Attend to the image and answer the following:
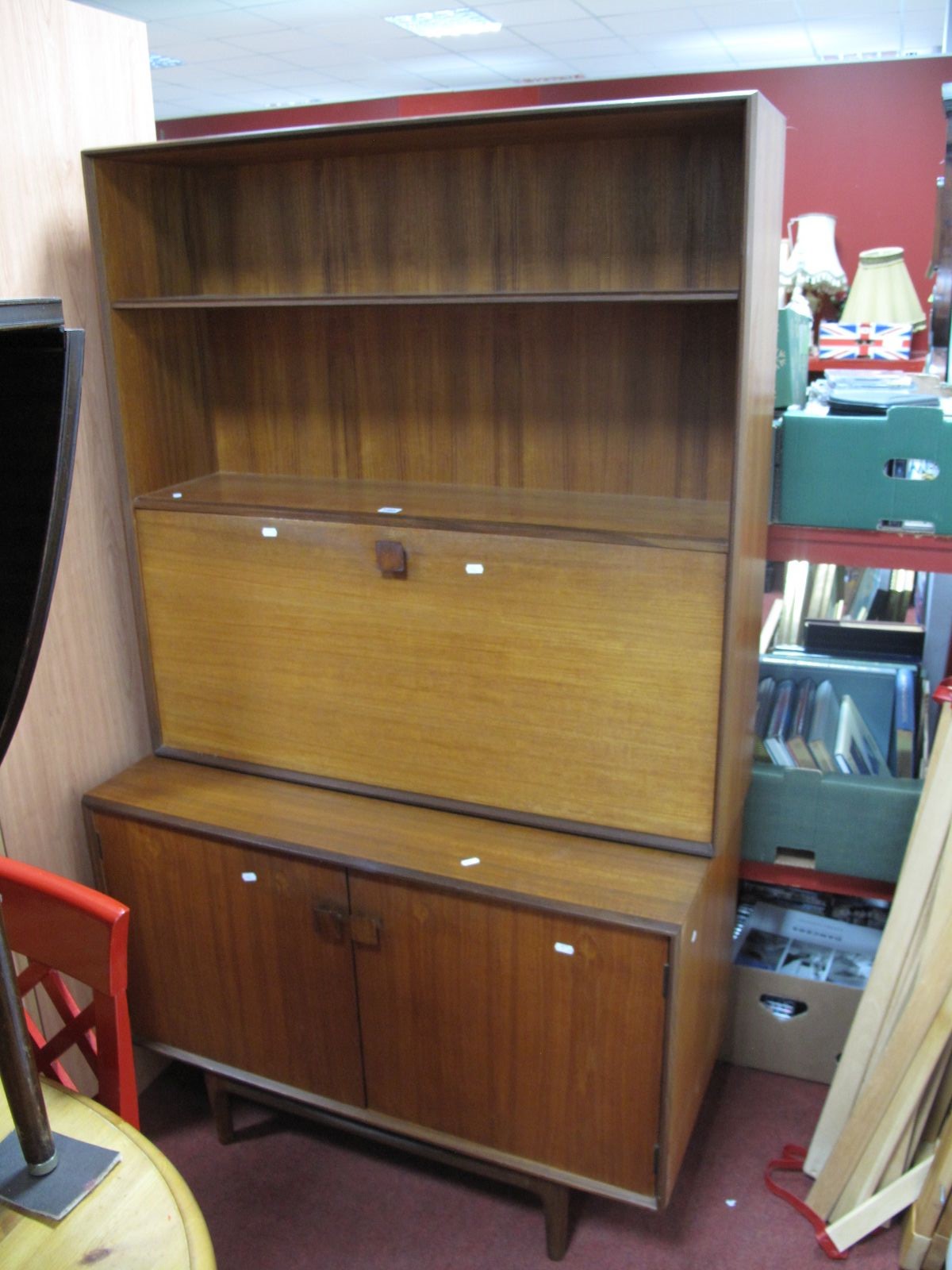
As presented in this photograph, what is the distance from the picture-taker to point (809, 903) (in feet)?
7.63

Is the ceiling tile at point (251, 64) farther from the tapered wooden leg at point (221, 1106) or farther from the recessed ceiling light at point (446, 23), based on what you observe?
the tapered wooden leg at point (221, 1106)

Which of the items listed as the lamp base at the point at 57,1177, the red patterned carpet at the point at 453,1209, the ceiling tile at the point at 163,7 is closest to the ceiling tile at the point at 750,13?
the ceiling tile at the point at 163,7

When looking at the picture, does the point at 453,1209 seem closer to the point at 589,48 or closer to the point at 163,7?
the point at 163,7

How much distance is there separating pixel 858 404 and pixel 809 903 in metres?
1.08

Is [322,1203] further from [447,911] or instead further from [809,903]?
[809,903]

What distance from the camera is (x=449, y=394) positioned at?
1981 millimetres

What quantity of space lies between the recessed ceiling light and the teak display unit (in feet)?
16.0

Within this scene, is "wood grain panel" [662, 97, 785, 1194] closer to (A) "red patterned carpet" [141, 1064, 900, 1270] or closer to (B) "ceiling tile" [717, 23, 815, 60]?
(A) "red patterned carpet" [141, 1064, 900, 1270]

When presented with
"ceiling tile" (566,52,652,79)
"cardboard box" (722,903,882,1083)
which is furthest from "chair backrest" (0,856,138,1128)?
"ceiling tile" (566,52,652,79)

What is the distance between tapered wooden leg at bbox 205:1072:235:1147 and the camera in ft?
6.82

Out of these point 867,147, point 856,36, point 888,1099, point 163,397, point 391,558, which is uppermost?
point 856,36

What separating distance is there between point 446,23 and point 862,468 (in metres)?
5.64

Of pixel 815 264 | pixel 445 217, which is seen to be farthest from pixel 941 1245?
pixel 815 264

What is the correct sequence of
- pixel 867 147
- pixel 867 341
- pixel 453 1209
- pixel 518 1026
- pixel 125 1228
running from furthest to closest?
pixel 867 147 < pixel 867 341 < pixel 453 1209 < pixel 518 1026 < pixel 125 1228
